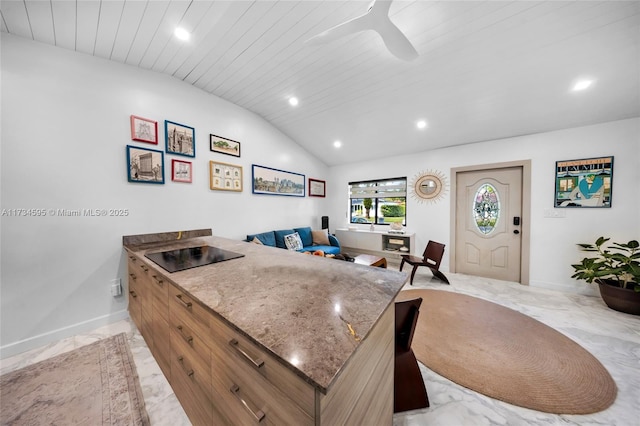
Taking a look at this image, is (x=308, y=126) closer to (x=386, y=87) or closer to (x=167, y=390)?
(x=386, y=87)

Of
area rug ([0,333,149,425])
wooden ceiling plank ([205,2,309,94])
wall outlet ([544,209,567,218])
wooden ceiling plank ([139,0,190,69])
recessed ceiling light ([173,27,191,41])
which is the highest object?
wooden ceiling plank ([205,2,309,94])

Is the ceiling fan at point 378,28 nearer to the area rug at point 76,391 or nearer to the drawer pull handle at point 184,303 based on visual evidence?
the drawer pull handle at point 184,303

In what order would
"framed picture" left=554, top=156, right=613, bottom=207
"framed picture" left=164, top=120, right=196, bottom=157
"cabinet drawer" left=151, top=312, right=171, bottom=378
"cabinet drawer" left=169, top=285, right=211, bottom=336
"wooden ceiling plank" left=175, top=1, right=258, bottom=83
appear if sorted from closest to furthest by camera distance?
"cabinet drawer" left=169, top=285, right=211, bottom=336 < "cabinet drawer" left=151, top=312, right=171, bottom=378 < "wooden ceiling plank" left=175, top=1, right=258, bottom=83 < "framed picture" left=164, top=120, right=196, bottom=157 < "framed picture" left=554, top=156, right=613, bottom=207

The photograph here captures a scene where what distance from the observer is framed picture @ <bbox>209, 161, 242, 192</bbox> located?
3029 mm

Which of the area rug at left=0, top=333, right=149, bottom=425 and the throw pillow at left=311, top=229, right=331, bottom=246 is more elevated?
the throw pillow at left=311, top=229, right=331, bottom=246

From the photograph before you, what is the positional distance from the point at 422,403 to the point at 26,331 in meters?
3.36

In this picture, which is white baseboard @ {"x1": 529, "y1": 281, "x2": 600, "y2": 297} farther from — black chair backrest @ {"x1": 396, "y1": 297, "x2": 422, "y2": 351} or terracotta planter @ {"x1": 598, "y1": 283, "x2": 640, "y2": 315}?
black chair backrest @ {"x1": 396, "y1": 297, "x2": 422, "y2": 351}

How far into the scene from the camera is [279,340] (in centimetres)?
62

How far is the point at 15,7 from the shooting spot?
1.58m

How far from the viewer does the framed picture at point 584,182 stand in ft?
9.14

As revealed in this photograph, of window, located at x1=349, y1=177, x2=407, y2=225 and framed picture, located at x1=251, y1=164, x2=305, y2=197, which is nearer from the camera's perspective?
framed picture, located at x1=251, y1=164, x2=305, y2=197

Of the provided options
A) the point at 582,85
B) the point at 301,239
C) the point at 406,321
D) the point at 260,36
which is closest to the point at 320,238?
the point at 301,239

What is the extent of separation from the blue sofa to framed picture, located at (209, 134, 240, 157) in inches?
55.0

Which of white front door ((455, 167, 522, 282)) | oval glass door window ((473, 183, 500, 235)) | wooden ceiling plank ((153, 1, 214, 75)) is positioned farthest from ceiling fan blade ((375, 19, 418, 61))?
oval glass door window ((473, 183, 500, 235))
